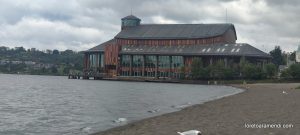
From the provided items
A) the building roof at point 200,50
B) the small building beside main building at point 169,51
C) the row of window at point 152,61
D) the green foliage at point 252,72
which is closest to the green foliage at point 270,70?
the green foliage at point 252,72

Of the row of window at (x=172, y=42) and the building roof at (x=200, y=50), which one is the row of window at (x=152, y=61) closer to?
the building roof at (x=200, y=50)

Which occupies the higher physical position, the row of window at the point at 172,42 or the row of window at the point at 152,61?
the row of window at the point at 172,42

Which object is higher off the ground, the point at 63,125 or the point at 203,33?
the point at 203,33

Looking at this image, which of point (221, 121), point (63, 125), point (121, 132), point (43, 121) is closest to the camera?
point (121, 132)

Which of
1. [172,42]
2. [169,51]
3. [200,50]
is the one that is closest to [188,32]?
[172,42]

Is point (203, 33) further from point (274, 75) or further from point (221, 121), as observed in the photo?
point (221, 121)

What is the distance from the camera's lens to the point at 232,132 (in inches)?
886

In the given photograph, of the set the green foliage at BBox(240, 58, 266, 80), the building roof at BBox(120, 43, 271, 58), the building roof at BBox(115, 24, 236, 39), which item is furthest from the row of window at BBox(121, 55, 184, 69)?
the green foliage at BBox(240, 58, 266, 80)

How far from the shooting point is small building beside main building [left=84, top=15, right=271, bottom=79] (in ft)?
574

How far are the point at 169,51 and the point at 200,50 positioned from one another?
13.2m

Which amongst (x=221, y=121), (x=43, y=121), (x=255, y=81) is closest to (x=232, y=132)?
(x=221, y=121)

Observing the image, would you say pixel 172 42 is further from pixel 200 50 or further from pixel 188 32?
pixel 200 50

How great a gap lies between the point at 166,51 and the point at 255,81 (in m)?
49.1

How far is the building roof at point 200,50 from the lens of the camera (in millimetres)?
170150
